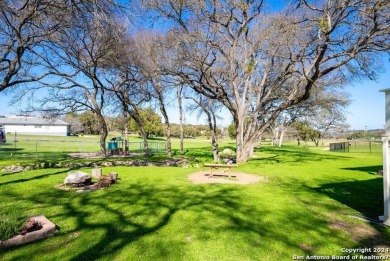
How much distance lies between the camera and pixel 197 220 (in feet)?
19.5

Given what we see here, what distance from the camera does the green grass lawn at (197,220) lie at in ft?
14.6

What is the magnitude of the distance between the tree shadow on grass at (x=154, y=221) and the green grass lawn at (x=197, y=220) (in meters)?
0.02

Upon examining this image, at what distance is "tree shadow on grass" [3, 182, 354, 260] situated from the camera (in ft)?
14.9

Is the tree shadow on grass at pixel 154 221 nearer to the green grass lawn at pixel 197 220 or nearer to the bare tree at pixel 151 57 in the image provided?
the green grass lawn at pixel 197 220

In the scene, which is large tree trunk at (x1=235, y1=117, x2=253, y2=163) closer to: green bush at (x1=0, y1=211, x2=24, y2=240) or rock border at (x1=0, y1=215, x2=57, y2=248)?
rock border at (x1=0, y1=215, x2=57, y2=248)

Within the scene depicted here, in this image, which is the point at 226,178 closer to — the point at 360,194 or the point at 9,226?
the point at 360,194

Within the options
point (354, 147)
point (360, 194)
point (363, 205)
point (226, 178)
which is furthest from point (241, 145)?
point (354, 147)

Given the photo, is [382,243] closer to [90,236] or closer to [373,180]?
[90,236]

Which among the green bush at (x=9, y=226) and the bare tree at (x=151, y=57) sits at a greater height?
the bare tree at (x=151, y=57)

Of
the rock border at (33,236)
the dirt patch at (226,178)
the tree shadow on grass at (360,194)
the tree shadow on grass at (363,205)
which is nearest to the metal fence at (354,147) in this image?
the tree shadow on grass at (360,194)

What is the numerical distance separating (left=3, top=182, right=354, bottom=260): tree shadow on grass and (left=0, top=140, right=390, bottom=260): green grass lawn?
0.02 m

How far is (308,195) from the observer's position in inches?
336

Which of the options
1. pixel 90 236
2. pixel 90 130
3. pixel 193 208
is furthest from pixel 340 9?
pixel 90 130

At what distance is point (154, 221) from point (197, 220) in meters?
0.98
